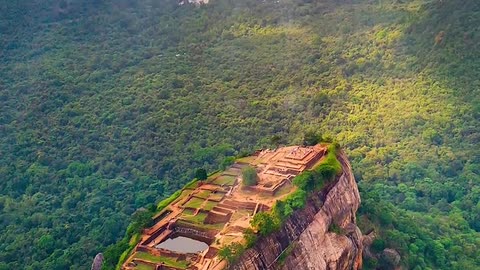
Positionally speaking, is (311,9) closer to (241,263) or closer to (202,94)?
(202,94)

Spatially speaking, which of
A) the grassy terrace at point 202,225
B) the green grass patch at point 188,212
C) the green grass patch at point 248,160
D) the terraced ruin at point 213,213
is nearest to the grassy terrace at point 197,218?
the terraced ruin at point 213,213

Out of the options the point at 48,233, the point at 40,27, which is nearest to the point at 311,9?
the point at 40,27

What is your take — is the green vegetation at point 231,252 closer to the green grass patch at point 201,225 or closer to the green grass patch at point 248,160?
the green grass patch at point 201,225

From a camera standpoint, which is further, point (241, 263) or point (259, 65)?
point (259, 65)

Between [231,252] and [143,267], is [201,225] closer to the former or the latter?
[143,267]

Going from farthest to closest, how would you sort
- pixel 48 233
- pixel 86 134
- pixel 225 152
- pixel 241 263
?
pixel 86 134 → pixel 225 152 → pixel 48 233 → pixel 241 263

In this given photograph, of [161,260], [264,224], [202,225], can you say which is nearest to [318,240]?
[264,224]

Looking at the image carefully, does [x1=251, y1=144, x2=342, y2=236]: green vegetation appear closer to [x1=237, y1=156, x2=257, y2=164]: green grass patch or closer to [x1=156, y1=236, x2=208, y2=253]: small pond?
[x1=156, y1=236, x2=208, y2=253]: small pond

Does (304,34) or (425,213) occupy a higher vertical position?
(304,34)
